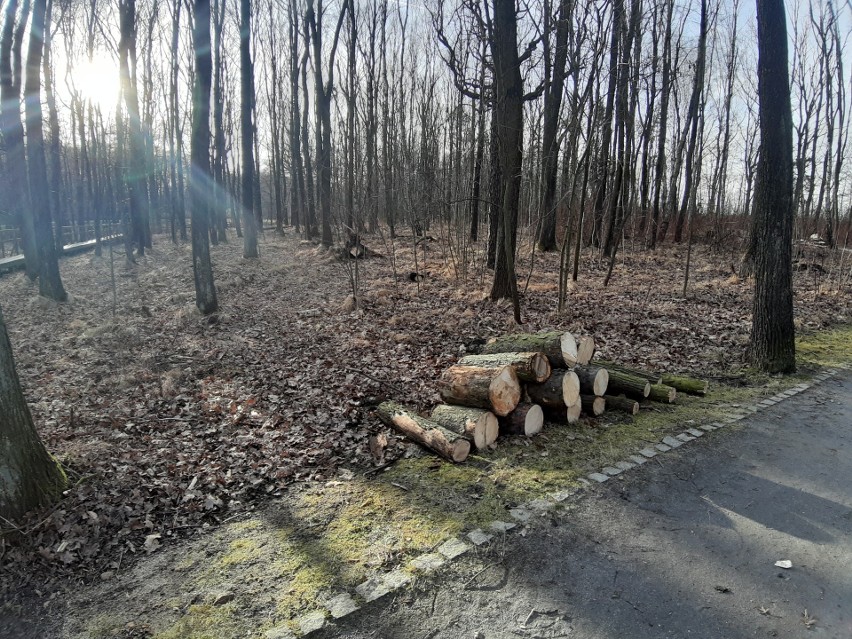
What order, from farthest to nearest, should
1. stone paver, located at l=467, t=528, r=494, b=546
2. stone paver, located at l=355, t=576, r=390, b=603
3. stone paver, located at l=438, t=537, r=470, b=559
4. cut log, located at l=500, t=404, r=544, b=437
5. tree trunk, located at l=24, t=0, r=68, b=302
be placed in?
tree trunk, located at l=24, t=0, r=68, b=302 → cut log, located at l=500, t=404, r=544, b=437 → stone paver, located at l=467, t=528, r=494, b=546 → stone paver, located at l=438, t=537, r=470, b=559 → stone paver, located at l=355, t=576, r=390, b=603

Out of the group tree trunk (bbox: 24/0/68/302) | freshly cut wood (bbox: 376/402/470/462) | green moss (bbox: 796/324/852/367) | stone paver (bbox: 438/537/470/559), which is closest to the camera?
stone paver (bbox: 438/537/470/559)

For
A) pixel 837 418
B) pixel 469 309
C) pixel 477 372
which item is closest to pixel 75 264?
pixel 469 309

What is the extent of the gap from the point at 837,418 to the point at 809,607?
3.52 m

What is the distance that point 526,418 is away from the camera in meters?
4.76

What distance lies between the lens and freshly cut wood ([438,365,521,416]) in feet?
15.2

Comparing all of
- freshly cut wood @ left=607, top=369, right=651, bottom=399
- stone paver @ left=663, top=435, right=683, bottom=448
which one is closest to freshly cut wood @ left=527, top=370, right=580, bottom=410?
freshly cut wood @ left=607, top=369, right=651, bottom=399

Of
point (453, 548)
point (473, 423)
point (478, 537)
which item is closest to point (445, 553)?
point (453, 548)

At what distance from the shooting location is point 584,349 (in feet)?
17.5

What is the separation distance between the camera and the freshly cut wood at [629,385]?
216 inches

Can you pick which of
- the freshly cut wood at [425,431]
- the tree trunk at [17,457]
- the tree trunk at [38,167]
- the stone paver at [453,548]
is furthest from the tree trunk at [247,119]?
the stone paver at [453,548]

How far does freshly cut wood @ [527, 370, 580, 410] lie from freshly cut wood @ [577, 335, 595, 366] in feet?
1.19

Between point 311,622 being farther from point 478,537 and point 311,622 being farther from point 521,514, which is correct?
point 521,514

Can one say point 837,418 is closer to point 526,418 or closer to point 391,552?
point 526,418

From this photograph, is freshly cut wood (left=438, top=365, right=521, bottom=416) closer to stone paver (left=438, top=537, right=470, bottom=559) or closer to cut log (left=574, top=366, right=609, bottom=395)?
cut log (left=574, top=366, right=609, bottom=395)
